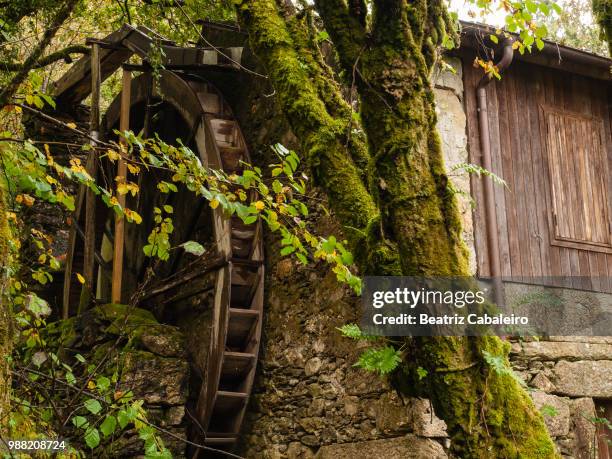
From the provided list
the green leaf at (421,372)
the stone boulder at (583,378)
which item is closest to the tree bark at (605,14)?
the green leaf at (421,372)

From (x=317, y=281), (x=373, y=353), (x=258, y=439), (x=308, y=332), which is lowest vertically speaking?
(x=258, y=439)

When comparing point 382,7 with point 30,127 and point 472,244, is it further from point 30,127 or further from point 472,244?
point 30,127

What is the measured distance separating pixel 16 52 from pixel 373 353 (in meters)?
4.27

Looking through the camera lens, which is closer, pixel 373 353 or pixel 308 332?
pixel 373 353

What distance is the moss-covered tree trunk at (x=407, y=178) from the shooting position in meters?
3.06

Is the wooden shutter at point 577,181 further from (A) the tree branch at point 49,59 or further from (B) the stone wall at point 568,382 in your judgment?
(A) the tree branch at point 49,59

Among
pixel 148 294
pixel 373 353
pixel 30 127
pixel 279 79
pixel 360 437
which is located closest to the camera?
pixel 373 353

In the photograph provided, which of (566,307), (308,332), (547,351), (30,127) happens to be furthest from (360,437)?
(30,127)

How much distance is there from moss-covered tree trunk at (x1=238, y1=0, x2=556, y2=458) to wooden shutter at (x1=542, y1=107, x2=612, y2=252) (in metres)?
3.10

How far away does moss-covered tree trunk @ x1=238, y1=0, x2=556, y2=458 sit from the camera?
306cm

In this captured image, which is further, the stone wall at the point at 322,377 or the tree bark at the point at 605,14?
the stone wall at the point at 322,377

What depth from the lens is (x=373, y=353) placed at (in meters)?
3.40

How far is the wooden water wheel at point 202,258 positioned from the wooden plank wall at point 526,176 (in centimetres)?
184

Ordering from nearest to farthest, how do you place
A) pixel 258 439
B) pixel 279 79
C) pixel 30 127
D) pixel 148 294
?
pixel 279 79, pixel 258 439, pixel 148 294, pixel 30 127
